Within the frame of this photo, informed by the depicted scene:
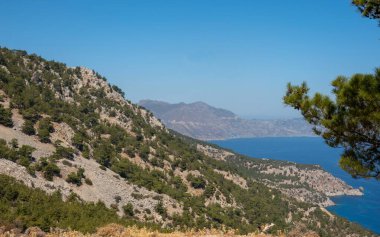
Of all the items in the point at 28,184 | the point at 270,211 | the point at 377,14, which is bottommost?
the point at 270,211

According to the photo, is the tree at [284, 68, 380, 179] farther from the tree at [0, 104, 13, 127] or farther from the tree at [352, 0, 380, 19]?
the tree at [0, 104, 13, 127]

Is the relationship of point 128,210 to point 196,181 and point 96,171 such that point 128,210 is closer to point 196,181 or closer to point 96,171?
point 96,171

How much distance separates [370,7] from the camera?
14570mm

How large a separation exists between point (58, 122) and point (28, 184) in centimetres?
2637

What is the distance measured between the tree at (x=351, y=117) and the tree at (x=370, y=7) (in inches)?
98.6

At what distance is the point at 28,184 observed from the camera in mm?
39969

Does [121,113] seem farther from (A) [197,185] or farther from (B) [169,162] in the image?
(A) [197,185]

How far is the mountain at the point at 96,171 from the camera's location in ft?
111

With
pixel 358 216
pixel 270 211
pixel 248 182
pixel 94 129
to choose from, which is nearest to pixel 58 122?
pixel 94 129

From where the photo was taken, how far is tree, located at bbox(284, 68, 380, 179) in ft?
45.7

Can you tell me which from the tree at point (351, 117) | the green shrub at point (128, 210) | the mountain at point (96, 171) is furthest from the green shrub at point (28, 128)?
the tree at point (351, 117)

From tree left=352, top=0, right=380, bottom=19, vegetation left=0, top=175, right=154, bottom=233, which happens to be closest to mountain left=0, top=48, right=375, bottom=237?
vegetation left=0, top=175, right=154, bottom=233

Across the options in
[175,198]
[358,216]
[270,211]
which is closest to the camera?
[175,198]

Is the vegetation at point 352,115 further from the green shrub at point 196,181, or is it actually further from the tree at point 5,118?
the green shrub at point 196,181
